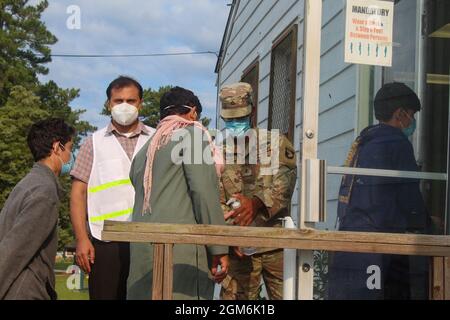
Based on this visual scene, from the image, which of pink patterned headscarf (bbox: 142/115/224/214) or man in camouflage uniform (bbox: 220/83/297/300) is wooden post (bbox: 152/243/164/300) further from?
man in camouflage uniform (bbox: 220/83/297/300)

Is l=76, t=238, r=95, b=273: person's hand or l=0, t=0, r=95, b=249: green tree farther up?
l=0, t=0, r=95, b=249: green tree

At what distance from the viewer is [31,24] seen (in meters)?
7.75

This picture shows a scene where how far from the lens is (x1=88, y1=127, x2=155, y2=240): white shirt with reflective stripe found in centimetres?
352

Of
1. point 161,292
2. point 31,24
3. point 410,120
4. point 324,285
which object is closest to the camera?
point 161,292

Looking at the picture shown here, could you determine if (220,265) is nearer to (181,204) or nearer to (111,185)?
(181,204)

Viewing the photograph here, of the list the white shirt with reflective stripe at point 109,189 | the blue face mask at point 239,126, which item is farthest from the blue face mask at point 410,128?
the white shirt with reflective stripe at point 109,189

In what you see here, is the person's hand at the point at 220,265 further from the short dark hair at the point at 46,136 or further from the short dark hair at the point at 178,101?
the short dark hair at the point at 46,136

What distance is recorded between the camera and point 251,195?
3.63 m

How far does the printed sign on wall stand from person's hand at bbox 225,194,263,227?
0.83 metres

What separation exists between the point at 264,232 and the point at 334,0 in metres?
1.32

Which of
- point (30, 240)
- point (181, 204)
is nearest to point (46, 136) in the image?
point (30, 240)

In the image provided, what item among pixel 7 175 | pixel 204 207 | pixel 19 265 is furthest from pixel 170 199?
pixel 7 175

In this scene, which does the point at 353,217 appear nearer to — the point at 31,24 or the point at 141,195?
the point at 141,195

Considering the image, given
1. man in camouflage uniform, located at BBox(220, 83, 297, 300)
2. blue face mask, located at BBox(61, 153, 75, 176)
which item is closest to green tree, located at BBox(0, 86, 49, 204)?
blue face mask, located at BBox(61, 153, 75, 176)
